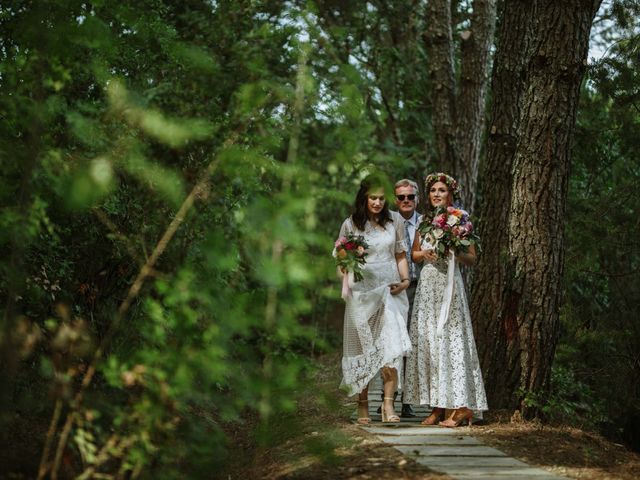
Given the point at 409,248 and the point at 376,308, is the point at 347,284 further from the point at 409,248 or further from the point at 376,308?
the point at 409,248

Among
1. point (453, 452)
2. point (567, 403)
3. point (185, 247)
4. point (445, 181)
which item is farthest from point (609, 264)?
point (185, 247)

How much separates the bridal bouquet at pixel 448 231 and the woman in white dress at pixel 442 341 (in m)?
0.08

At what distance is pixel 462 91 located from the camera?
44.4ft

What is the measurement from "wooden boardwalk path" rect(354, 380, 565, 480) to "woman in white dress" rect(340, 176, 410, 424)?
0.43 metres

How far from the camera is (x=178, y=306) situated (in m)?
4.61

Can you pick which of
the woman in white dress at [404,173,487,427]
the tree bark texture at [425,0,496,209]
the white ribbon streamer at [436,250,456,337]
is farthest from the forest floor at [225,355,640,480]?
the tree bark texture at [425,0,496,209]

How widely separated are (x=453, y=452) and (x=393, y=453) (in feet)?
1.54

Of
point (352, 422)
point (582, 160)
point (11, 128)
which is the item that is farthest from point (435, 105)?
point (11, 128)

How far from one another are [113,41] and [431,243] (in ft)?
12.1

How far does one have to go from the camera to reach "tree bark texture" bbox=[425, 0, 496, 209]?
13.4 meters

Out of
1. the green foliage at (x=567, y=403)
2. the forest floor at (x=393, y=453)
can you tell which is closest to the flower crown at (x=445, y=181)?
the green foliage at (x=567, y=403)

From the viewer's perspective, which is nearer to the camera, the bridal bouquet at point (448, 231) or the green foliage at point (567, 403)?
the bridal bouquet at point (448, 231)

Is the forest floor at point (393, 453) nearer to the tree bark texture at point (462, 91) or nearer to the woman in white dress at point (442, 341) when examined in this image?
the woman in white dress at point (442, 341)

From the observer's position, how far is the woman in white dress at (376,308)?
7812mm
